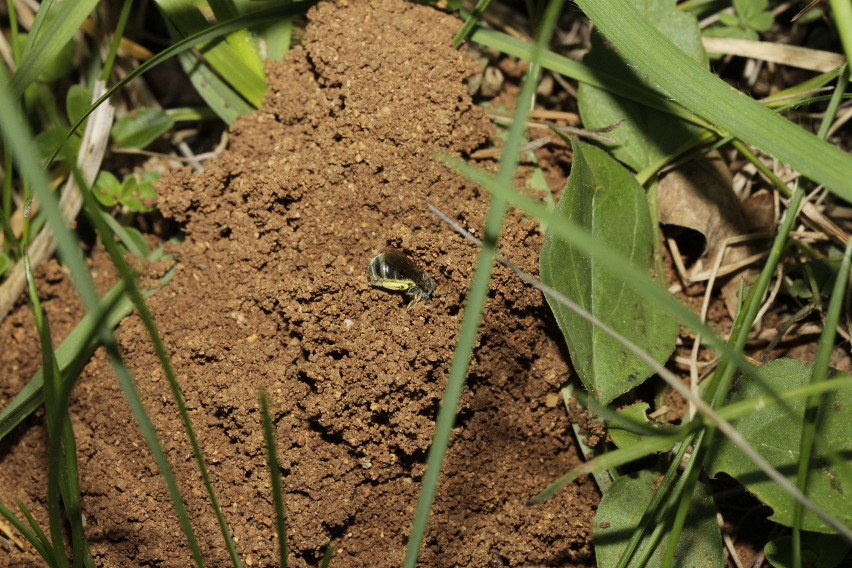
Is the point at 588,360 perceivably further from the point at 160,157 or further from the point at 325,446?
the point at 160,157

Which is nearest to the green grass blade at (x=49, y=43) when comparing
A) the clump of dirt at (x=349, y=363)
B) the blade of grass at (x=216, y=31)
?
the blade of grass at (x=216, y=31)

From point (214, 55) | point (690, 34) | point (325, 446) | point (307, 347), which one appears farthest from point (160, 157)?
point (690, 34)

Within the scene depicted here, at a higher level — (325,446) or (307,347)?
(307,347)

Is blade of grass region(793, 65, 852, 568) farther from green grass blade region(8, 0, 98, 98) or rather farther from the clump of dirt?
green grass blade region(8, 0, 98, 98)

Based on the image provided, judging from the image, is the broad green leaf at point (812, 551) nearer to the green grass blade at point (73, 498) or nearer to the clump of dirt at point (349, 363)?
the clump of dirt at point (349, 363)

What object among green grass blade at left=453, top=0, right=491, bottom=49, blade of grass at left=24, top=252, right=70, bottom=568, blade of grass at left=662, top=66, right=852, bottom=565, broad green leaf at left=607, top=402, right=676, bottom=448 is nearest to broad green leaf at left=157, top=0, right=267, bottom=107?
A: green grass blade at left=453, top=0, right=491, bottom=49
